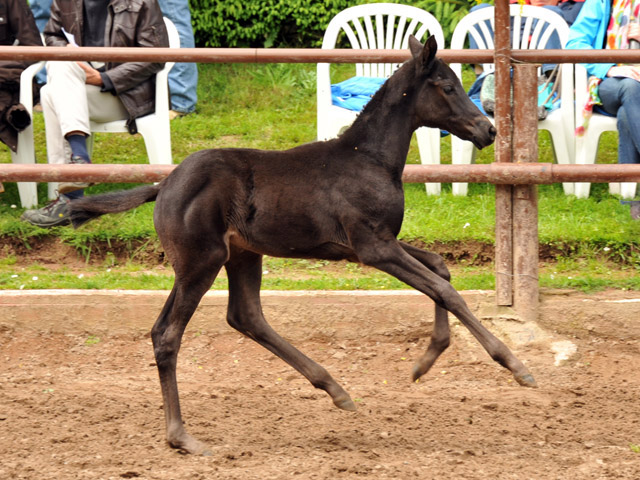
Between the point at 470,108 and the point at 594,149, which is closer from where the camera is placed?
the point at 470,108

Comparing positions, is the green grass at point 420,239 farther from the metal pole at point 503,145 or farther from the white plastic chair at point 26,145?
the metal pole at point 503,145

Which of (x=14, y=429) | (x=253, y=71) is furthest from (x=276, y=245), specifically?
(x=253, y=71)

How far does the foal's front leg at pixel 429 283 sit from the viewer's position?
397cm

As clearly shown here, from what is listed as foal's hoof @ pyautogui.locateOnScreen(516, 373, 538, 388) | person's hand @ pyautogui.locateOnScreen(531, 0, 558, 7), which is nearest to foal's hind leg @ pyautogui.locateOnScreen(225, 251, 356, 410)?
foal's hoof @ pyautogui.locateOnScreen(516, 373, 538, 388)

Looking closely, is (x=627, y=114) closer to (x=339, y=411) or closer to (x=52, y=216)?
(x=339, y=411)

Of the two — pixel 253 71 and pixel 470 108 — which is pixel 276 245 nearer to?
pixel 470 108

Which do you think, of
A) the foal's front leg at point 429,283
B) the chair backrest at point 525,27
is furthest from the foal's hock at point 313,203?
the chair backrest at point 525,27

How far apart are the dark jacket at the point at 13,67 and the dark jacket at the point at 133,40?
245 millimetres

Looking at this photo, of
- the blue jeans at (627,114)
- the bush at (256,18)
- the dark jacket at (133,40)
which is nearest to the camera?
the blue jeans at (627,114)

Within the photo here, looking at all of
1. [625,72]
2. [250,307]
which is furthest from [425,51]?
[625,72]

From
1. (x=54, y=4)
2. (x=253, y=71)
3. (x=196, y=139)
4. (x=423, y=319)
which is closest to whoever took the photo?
(x=423, y=319)

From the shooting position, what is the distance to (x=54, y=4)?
24.4 feet

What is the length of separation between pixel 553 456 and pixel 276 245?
57.2 inches

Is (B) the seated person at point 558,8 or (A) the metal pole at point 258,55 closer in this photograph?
(A) the metal pole at point 258,55
